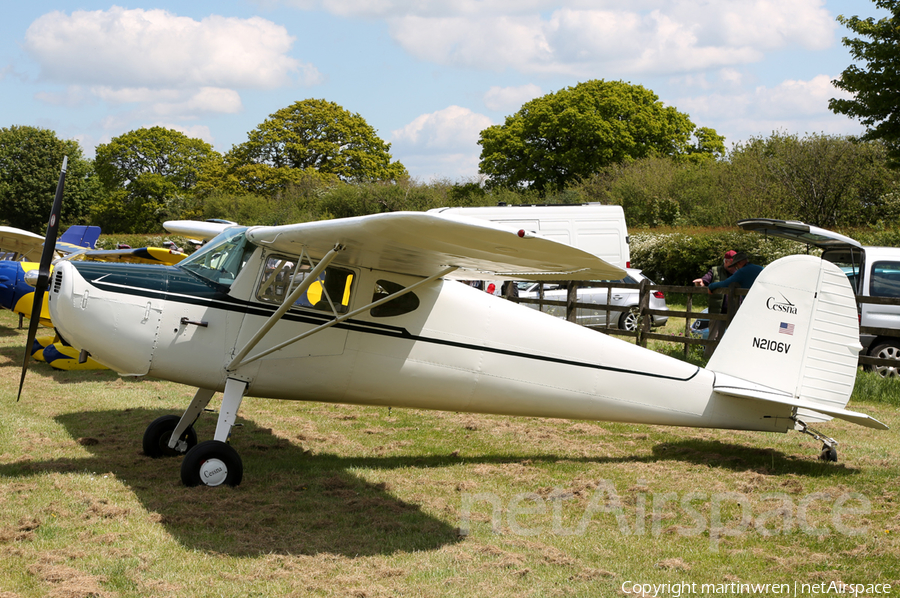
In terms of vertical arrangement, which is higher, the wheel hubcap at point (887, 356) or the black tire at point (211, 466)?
the wheel hubcap at point (887, 356)

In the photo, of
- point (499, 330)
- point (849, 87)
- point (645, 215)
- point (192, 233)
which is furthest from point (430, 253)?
point (645, 215)

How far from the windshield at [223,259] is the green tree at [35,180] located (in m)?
68.6

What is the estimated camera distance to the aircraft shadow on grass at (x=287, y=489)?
4684 mm

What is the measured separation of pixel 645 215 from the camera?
123ft

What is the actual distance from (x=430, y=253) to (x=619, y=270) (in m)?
1.47

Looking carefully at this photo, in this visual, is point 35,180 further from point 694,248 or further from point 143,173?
point 694,248

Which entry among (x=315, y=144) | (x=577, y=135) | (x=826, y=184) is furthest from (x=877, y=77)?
(x=315, y=144)

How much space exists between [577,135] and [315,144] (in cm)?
2561

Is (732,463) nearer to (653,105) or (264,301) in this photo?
(264,301)

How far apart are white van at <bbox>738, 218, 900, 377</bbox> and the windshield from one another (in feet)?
25.3

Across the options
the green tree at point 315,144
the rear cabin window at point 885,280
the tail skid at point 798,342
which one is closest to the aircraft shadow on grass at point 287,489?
the tail skid at point 798,342

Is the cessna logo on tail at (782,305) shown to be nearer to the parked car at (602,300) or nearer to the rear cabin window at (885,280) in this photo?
the rear cabin window at (885,280)

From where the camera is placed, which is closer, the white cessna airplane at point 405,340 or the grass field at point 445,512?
the grass field at point 445,512

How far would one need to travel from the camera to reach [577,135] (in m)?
50.4
